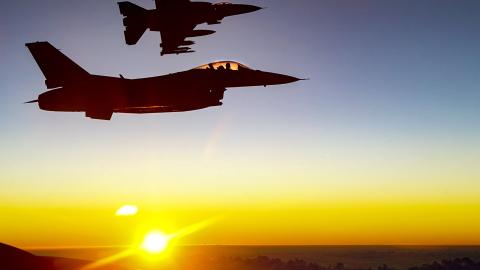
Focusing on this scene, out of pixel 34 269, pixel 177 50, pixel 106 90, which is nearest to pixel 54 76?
pixel 106 90

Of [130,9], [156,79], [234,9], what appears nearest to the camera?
[156,79]

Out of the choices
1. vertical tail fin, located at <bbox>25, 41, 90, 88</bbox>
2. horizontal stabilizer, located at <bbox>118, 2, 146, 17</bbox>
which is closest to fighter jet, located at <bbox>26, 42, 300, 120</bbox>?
vertical tail fin, located at <bbox>25, 41, 90, 88</bbox>

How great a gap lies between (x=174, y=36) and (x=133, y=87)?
22.5ft

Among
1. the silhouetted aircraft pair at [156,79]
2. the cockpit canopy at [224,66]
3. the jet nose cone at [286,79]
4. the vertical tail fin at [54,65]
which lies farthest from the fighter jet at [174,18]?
the jet nose cone at [286,79]

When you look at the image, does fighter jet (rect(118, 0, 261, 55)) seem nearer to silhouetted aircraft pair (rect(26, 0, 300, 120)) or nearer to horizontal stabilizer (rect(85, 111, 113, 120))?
silhouetted aircraft pair (rect(26, 0, 300, 120))

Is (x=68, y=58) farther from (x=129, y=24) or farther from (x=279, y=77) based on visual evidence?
(x=279, y=77)

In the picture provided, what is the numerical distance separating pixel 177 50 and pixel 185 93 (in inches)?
180

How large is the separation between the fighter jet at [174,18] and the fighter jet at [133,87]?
326cm

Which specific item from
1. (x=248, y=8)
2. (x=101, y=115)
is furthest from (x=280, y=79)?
(x=101, y=115)

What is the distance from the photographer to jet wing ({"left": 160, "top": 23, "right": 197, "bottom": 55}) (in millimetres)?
43312

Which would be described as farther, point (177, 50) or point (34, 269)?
point (177, 50)

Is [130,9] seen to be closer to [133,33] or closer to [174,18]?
[133,33]

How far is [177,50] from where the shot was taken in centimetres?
4125

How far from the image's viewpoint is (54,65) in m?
42.9
